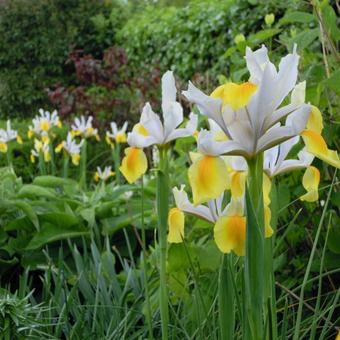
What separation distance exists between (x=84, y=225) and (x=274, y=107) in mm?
2172

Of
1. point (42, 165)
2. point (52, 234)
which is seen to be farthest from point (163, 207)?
point (42, 165)

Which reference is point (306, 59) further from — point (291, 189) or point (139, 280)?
point (139, 280)

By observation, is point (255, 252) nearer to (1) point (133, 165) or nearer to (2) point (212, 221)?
(2) point (212, 221)

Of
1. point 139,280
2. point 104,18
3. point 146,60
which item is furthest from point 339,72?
point 104,18

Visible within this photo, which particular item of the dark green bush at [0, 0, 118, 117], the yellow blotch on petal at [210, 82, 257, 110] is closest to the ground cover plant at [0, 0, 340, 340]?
the yellow blotch on petal at [210, 82, 257, 110]

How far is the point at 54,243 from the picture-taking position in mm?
3322

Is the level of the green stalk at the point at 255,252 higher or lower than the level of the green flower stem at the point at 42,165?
higher

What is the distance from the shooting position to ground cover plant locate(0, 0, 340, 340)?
1.27m

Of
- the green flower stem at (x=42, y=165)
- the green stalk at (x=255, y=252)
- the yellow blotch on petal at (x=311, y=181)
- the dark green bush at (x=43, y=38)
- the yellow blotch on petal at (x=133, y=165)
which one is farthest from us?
the dark green bush at (x=43, y=38)

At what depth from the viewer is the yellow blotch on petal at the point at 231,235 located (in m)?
1.32

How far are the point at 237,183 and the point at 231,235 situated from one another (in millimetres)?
106

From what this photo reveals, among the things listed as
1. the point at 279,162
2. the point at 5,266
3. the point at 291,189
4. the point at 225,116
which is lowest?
the point at 5,266

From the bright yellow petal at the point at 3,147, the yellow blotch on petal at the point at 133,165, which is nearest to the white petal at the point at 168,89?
the yellow blotch on petal at the point at 133,165

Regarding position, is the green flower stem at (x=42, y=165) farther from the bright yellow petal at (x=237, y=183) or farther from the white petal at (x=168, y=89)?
the bright yellow petal at (x=237, y=183)
